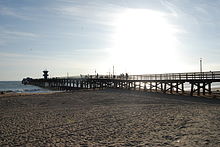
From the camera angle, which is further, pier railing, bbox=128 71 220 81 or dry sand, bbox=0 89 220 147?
pier railing, bbox=128 71 220 81

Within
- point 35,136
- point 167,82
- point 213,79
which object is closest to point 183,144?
point 35,136

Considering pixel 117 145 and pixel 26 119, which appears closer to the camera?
pixel 117 145

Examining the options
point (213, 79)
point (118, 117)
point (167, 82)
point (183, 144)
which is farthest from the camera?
point (167, 82)

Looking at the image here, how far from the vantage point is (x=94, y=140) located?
8906 mm

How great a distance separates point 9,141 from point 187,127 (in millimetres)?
7194

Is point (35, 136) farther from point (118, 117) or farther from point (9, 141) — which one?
point (118, 117)

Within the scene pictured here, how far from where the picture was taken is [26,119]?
13.7m

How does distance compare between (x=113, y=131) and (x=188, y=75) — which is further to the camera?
(x=188, y=75)

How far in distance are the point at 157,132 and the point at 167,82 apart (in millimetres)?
23710

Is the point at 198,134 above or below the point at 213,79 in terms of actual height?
below

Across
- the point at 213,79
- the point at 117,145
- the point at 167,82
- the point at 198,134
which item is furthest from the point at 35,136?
the point at 167,82

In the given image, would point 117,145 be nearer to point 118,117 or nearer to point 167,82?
point 118,117

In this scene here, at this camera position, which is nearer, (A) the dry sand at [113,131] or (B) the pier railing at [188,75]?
(A) the dry sand at [113,131]

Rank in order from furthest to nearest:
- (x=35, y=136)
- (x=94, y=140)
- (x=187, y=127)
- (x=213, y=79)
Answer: (x=213, y=79), (x=187, y=127), (x=35, y=136), (x=94, y=140)
